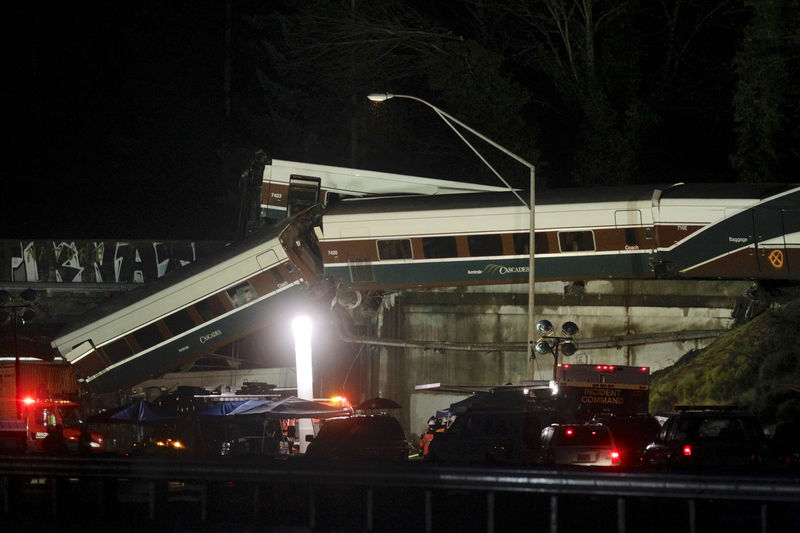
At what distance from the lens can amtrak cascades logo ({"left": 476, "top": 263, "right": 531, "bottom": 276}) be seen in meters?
38.3

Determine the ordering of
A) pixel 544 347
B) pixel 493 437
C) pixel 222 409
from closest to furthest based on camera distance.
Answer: pixel 493 437 < pixel 222 409 < pixel 544 347

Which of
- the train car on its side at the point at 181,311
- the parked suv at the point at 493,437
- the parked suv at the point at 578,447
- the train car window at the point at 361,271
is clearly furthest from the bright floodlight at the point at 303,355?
the parked suv at the point at 578,447

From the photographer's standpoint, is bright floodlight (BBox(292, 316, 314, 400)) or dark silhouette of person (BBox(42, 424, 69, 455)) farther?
bright floodlight (BBox(292, 316, 314, 400))

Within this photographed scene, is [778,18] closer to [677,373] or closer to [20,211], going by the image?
[677,373]

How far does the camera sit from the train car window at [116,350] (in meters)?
38.6

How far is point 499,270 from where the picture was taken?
38469 millimetres

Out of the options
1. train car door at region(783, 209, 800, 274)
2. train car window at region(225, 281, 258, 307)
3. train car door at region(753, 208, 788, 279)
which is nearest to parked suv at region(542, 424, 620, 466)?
train car door at region(753, 208, 788, 279)

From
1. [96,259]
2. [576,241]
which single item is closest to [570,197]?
[576,241]

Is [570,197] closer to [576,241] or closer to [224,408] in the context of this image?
[576,241]

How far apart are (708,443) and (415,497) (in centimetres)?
637

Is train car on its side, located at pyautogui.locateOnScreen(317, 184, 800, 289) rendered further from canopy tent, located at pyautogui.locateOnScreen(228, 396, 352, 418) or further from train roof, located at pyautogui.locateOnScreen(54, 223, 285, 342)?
canopy tent, located at pyautogui.locateOnScreen(228, 396, 352, 418)

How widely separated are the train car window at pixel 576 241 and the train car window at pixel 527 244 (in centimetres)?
46

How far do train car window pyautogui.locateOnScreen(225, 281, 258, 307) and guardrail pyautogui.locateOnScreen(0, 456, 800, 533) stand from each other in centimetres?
2159

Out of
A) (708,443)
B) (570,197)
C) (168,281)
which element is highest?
(570,197)
